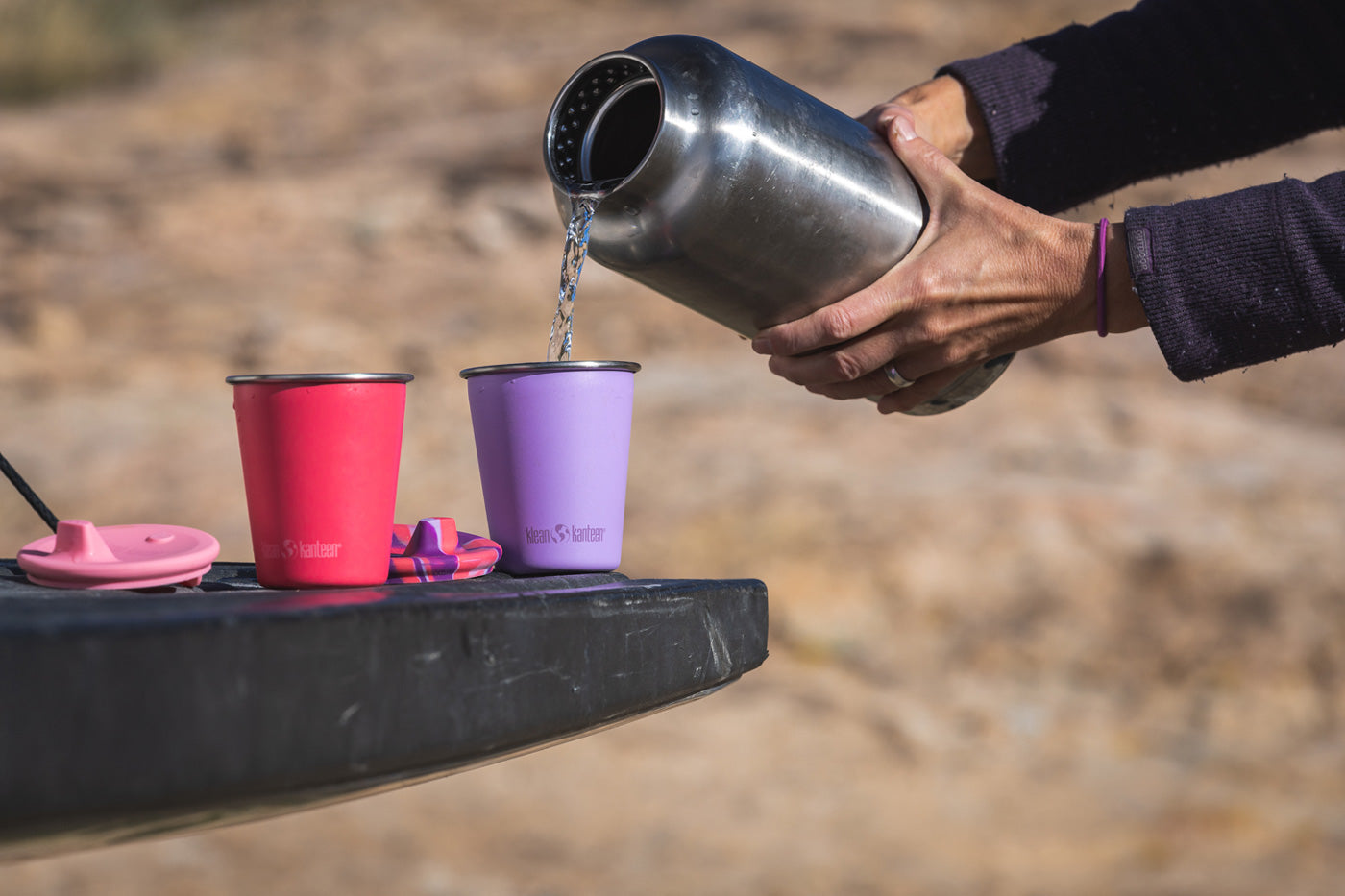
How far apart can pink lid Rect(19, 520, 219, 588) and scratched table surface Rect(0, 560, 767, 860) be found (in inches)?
0.7

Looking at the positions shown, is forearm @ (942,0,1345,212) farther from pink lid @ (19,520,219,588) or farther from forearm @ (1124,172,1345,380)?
pink lid @ (19,520,219,588)

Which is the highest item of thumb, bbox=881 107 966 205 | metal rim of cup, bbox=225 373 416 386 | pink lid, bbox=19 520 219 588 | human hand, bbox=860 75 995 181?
human hand, bbox=860 75 995 181

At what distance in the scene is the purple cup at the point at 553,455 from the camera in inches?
38.8

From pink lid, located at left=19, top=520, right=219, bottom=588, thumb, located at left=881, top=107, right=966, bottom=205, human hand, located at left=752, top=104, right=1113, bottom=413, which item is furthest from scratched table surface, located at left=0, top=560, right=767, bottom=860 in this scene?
thumb, located at left=881, top=107, right=966, bottom=205

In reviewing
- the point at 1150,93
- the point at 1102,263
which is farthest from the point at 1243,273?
the point at 1150,93

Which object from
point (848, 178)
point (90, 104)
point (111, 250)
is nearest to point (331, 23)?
point (90, 104)

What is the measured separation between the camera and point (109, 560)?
0.77 meters

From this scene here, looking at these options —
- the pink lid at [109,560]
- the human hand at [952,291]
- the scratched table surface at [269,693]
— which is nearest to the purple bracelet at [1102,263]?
the human hand at [952,291]

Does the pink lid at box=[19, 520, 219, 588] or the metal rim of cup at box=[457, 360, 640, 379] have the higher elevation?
the metal rim of cup at box=[457, 360, 640, 379]

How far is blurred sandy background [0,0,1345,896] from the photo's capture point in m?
2.96

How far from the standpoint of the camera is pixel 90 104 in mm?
5547

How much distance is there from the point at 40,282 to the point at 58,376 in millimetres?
499

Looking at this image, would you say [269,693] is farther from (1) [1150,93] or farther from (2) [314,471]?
(1) [1150,93]

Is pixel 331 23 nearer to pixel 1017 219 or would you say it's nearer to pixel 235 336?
pixel 235 336
